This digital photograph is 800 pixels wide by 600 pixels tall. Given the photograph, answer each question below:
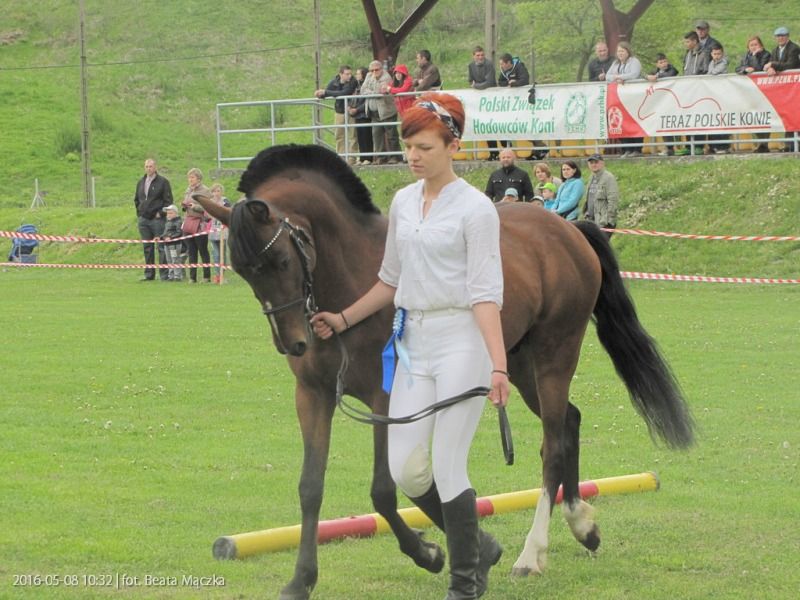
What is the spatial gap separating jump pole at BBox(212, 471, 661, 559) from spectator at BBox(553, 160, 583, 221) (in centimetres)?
1214

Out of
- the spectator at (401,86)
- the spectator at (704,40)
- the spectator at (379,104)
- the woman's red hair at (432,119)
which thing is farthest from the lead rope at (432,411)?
the spectator at (379,104)

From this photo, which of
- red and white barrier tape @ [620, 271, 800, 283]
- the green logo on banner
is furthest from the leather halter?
the green logo on banner

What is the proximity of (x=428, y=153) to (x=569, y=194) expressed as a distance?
603 inches

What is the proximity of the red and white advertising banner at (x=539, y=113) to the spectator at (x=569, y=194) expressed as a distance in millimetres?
4672

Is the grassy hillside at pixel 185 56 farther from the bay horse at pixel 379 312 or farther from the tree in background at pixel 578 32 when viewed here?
the bay horse at pixel 379 312

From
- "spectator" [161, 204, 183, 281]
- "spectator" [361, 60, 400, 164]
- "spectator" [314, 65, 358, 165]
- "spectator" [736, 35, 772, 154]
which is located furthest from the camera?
"spectator" [314, 65, 358, 165]

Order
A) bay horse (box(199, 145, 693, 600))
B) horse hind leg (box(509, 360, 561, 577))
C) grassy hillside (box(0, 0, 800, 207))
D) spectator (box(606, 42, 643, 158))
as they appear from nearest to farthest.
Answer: bay horse (box(199, 145, 693, 600))
horse hind leg (box(509, 360, 561, 577))
spectator (box(606, 42, 643, 158))
grassy hillside (box(0, 0, 800, 207))

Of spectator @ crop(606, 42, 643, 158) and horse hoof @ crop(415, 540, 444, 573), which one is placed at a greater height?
spectator @ crop(606, 42, 643, 158)

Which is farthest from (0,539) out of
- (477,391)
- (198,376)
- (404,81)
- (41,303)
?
(404,81)

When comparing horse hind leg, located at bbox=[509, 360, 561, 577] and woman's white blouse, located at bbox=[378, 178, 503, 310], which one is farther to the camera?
horse hind leg, located at bbox=[509, 360, 561, 577]

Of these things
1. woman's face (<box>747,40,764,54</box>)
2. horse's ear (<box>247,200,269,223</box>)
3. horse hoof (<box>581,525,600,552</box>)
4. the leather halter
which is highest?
woman's face (<box>747,40,764,54</box>)

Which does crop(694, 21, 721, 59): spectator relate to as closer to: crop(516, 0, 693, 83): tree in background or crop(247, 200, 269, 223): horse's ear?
crop(247, 200, 269, 223): horse's ear

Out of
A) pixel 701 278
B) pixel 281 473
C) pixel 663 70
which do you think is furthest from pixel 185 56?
pixel 281 473

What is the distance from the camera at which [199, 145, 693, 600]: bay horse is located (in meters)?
5.73
